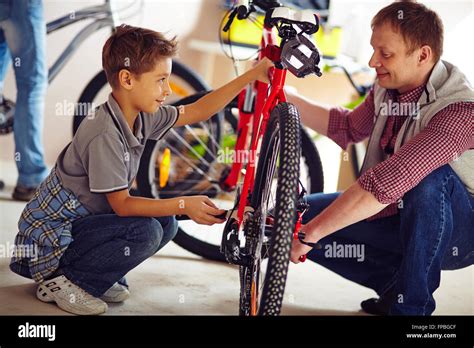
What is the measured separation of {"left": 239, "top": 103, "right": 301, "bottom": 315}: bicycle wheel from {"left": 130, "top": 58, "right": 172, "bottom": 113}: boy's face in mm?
293

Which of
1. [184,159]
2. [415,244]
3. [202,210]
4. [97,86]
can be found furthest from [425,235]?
[97,86]

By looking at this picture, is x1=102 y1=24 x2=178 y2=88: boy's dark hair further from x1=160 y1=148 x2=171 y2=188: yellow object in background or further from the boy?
x1=160 y1=148 x2=171 y2=188: yellow object in background

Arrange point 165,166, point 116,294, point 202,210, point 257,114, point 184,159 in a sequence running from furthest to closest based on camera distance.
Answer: point 184,159 < point 165,166 < point 257,114 < point 116,294 < point 202,210

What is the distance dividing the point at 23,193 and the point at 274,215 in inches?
65.4

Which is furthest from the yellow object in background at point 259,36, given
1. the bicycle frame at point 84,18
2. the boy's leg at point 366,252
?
the boy's leg at point 366,252

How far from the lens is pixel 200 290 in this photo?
7.36 ft

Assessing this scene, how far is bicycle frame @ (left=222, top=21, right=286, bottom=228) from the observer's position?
182 cm

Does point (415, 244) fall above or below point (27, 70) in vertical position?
below

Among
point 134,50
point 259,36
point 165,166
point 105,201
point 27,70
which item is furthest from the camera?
point 259,36

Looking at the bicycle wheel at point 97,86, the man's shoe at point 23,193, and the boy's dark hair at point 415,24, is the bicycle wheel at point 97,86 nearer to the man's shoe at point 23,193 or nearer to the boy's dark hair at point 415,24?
the man's shoe at point 23,193

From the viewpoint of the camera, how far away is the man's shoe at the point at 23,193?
2.93 meters

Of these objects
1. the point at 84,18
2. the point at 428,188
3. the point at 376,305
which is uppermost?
the point at 84,18

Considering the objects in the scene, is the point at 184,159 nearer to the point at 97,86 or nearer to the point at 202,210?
the point at 97,86
